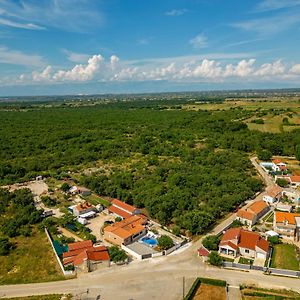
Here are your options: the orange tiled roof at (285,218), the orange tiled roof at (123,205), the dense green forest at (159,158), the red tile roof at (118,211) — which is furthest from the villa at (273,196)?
the red tile roof at (118,211)

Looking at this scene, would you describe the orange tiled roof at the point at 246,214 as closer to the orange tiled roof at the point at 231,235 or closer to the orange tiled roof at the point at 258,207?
the orange tiled roof at the point at 258,207

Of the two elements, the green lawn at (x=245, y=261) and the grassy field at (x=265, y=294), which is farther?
the green lawn at (x=245, y=261)

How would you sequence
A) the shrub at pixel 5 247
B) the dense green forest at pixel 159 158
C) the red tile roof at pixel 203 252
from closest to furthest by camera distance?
1. the red tile roof at pixel 203 252
2. the shrub at pixel 5 247
3. the dense green forest at pixel 159 158

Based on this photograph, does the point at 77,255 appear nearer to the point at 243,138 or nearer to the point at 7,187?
the point at 7,187

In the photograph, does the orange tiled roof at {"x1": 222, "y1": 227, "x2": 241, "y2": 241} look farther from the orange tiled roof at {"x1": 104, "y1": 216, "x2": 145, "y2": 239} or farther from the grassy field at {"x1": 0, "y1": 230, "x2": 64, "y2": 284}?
the grassy field at {"x1": 0, "y1": 230, "x2": 64, "y2": 284}

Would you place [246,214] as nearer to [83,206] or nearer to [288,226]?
[288,226]

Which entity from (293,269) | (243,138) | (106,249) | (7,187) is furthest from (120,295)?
(243,138)
